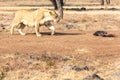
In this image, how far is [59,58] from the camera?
→ 1422 cm

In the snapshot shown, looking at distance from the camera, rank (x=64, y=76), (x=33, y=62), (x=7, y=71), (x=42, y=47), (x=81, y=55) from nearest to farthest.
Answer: (x=64, y=76), (x=7, y=71), (x=33, y=62), (x=81, y=55), (x=42, y=47)

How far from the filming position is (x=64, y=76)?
38.5 feet

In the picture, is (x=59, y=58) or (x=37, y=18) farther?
(x=37, y=18)

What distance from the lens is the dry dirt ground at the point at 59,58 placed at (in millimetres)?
11945

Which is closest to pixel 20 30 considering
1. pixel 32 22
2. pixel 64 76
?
pixel 32 22

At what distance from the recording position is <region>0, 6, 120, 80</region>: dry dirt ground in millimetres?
11945

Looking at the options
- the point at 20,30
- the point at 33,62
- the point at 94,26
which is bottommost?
the point at 94,26

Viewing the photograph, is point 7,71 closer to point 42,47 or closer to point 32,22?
point 42,47

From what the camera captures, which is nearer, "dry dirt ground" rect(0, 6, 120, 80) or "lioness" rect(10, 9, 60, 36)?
"dry dirt ground" rect(0, 6, 120, 80)

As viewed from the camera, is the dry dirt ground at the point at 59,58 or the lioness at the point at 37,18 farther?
the lioness at the point at 37,18

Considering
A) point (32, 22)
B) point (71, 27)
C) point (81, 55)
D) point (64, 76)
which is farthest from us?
point (71, 27)

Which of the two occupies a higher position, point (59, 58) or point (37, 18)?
point (59, 58)

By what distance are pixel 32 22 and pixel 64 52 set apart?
4.48m

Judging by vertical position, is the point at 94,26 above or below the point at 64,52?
→ below
